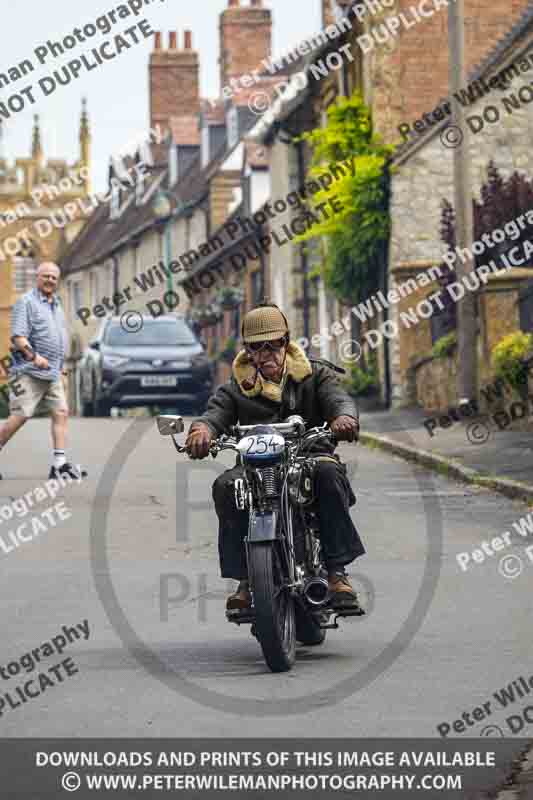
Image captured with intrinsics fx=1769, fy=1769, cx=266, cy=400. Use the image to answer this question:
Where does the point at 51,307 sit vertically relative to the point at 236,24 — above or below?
below

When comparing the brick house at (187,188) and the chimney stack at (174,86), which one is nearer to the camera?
the brick house at (187,188)

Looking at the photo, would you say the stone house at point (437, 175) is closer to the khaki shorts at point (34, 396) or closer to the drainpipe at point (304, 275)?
the khaki shorts at point (34, 396)

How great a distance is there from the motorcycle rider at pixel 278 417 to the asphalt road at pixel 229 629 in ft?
1.55

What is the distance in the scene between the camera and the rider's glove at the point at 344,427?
7.76 m

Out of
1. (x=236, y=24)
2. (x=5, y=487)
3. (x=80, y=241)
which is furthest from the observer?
(x=80, y=241)

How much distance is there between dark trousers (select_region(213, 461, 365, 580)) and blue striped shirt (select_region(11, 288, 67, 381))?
8.64m

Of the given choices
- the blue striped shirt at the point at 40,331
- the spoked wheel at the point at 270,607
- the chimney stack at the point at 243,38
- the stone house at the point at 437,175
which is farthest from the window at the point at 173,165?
the spoked wheel at the point at 270,607

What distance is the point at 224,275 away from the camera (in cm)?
5475

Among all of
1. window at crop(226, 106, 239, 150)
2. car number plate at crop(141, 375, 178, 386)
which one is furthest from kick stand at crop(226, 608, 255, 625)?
window at crop(226, 106, 239, 150)
